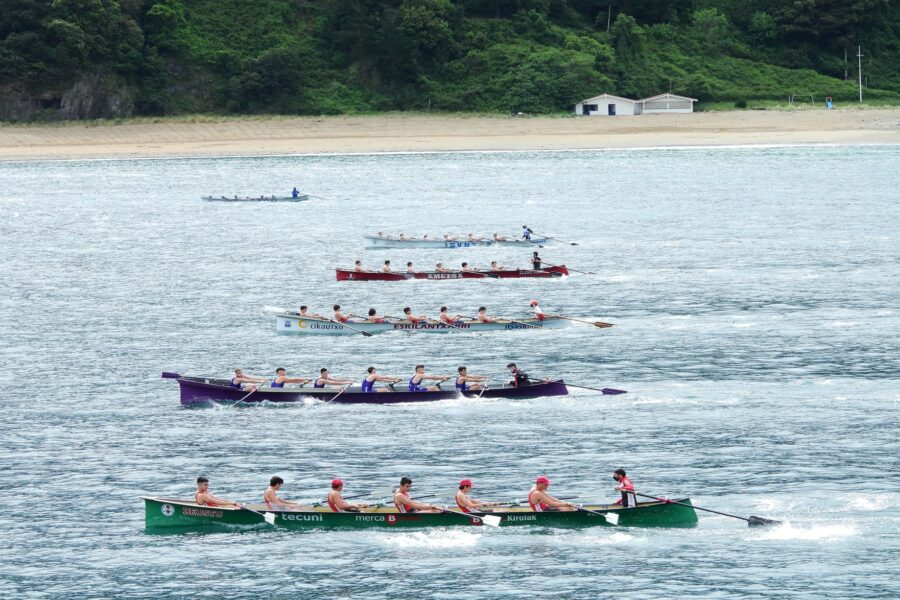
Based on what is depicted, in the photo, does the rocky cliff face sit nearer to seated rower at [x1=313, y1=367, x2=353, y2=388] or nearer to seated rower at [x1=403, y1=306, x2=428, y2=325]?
seated rower at [x1=403, y1=306, x2=428, y2=325]

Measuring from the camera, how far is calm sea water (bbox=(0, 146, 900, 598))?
118 ft

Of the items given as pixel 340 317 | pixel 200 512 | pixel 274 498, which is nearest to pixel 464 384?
pixel 274 498

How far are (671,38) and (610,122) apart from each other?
2139 cm

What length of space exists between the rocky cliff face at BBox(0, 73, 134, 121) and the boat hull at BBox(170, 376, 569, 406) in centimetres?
10533

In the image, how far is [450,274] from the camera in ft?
263

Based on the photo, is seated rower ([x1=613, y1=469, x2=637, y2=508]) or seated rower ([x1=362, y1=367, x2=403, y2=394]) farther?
seated rower ([x1=362, y1=367, x2=403, y2=394])

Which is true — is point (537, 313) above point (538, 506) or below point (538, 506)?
above

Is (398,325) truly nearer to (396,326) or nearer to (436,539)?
(396,326)

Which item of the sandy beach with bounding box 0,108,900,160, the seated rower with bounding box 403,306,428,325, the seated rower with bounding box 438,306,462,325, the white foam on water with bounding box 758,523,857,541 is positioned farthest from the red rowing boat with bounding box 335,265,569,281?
the sandy beach with bounding box 0,108,900,160

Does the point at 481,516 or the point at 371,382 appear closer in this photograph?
the point at 481,516

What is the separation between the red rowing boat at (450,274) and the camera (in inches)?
3145

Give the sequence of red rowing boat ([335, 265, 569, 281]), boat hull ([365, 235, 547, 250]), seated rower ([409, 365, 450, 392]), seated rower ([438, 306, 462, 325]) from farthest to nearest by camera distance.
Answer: boat hull ([365, 235, 547, 250]), red rowing boat ([335, 265, 569, 281]), seated rower ([438, 306, 462, 325]), seated rower ([409, 365, 450, 392])

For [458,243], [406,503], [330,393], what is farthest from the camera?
[458,243]

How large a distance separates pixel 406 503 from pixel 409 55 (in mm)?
118989
